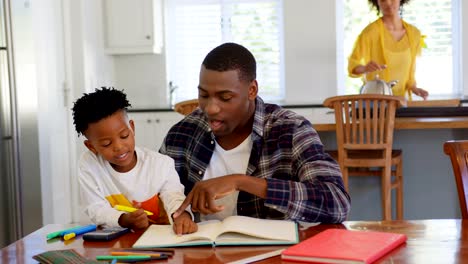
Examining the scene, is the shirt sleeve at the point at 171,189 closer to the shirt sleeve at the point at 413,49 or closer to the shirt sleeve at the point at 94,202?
the shirt sleeve at the point at 94,202

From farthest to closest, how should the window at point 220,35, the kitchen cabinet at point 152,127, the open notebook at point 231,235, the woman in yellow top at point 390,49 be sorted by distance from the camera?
the window at point 220,35 → the kitchen cabinet at point 152,127 → the woman in yellow top at point 390,49 → the open notebook at point 231,235

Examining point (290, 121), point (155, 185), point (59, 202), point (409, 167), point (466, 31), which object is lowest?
point (59, 202)

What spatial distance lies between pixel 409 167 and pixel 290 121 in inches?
75.2

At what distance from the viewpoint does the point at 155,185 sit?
5.46 ft

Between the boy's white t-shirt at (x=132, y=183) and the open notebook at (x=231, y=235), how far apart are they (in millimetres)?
266

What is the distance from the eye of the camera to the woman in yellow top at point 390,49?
446 centimetres

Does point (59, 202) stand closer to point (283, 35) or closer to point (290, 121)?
point (283, 35)

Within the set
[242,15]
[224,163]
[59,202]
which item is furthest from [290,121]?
[242,15]

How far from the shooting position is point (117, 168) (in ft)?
5.57

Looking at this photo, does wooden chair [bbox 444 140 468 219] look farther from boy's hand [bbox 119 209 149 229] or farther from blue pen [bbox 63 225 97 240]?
blue pen [bbox 63 225 97 240]

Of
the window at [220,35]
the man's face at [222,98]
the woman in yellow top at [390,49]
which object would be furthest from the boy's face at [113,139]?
the window at [220,35]

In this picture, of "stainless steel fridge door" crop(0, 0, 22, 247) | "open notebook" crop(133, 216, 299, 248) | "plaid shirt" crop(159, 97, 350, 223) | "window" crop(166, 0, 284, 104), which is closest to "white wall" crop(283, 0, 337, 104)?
"window" crop(166, 0, 284, 104)

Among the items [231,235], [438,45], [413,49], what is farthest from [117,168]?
[438,45]

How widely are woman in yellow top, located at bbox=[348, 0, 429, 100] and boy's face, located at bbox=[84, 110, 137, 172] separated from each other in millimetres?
2990
